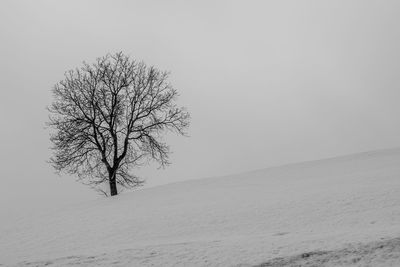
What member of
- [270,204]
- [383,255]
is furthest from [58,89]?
[383,255]

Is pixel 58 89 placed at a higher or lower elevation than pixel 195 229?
higher

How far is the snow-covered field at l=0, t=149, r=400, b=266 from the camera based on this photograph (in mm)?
6648

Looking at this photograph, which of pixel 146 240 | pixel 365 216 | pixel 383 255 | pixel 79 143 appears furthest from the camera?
pixel 79 143

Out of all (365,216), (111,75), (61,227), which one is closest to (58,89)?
(111,75)

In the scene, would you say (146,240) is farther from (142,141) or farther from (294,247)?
(142,141)

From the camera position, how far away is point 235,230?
34.8 ft

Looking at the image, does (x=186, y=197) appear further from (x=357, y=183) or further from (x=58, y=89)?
(x=58, y=89)

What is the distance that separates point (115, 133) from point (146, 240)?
47.9ft

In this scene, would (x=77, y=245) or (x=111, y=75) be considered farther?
(x=111, y=75)

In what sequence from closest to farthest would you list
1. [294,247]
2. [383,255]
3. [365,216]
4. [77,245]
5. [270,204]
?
[383,255], [294,247], [365,216], [77,245], [270,204]

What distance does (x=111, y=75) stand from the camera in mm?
25156

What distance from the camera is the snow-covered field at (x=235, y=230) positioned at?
665cm

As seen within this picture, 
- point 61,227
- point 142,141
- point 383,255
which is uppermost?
point 142,141

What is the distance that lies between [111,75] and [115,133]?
143 inches
